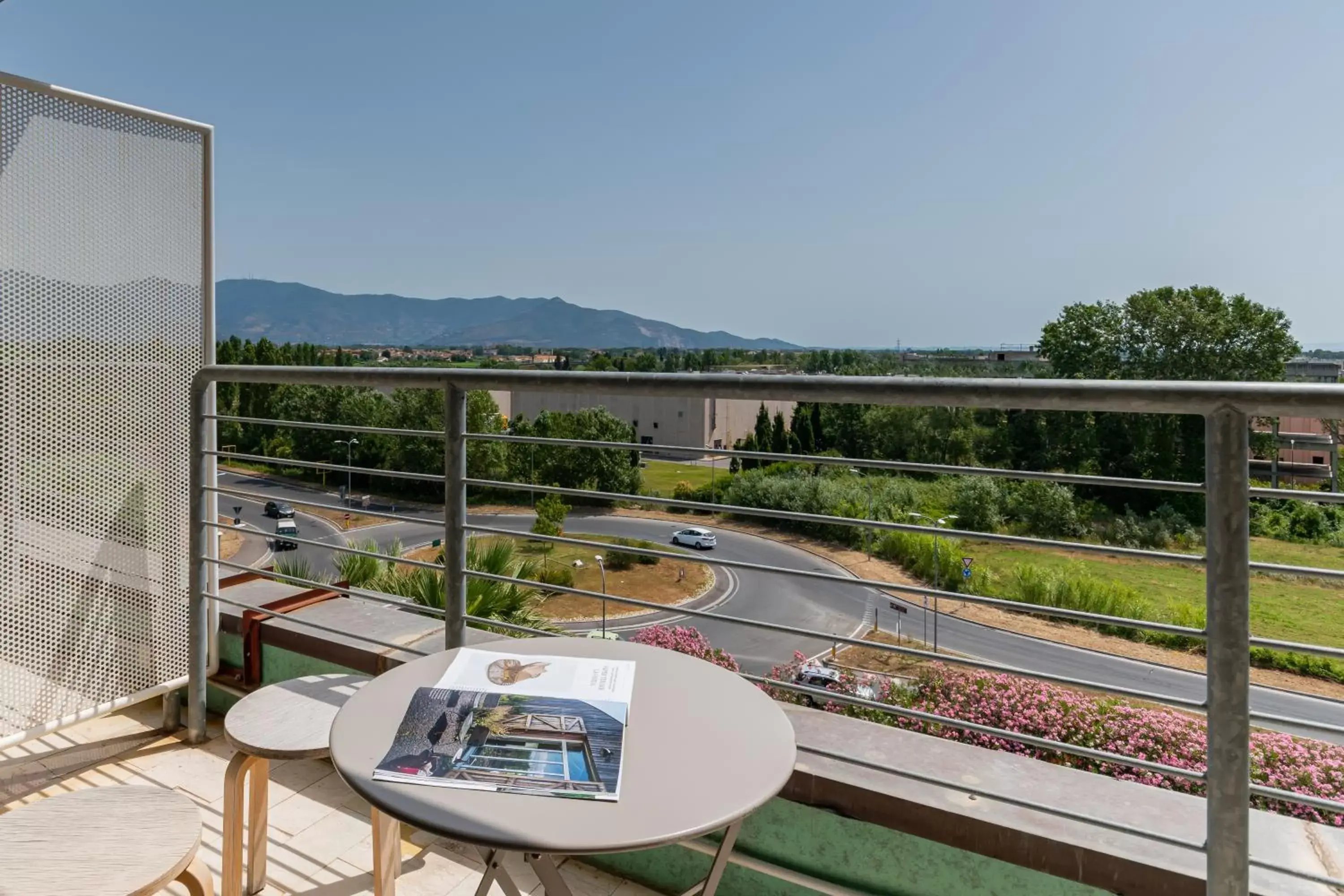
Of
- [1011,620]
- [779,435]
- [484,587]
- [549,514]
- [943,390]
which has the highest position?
[779,435]

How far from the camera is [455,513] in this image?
1.65 meters

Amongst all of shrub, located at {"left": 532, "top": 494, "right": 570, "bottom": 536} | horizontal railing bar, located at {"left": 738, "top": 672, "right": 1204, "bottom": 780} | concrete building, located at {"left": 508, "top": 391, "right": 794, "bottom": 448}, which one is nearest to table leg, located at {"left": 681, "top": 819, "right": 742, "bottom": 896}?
horizontal railing bar, located at {"left": 738, "top": 672, "right": 1204, "bottom": 780}

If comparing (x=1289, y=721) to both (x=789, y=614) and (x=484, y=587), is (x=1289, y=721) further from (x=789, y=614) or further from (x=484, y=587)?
(x=789, y=614)

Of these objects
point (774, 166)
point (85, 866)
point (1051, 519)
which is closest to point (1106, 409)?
point (85, 866)

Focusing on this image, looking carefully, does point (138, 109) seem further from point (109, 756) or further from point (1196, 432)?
point (1196, 432)

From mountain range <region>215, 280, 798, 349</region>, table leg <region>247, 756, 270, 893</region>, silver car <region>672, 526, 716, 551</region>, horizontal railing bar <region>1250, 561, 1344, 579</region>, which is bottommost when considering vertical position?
silver car <region>672, 526, 716, 551</region>

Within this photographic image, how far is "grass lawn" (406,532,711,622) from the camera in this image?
25.9 meters

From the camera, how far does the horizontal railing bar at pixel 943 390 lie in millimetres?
939

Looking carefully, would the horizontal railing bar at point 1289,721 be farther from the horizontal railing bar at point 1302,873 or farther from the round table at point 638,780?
the round table at point 638,780

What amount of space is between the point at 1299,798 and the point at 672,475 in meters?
32.8

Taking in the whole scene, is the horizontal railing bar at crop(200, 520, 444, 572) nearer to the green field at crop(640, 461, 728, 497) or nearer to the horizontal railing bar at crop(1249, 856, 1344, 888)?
the horizontal railing bar at crop(1249, 856, 1344, 888)

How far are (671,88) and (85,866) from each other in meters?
63.4

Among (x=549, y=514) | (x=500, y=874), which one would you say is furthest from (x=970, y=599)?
(x=549, y=514)

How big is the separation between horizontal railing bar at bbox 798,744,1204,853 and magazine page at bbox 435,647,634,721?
0.48 meters
